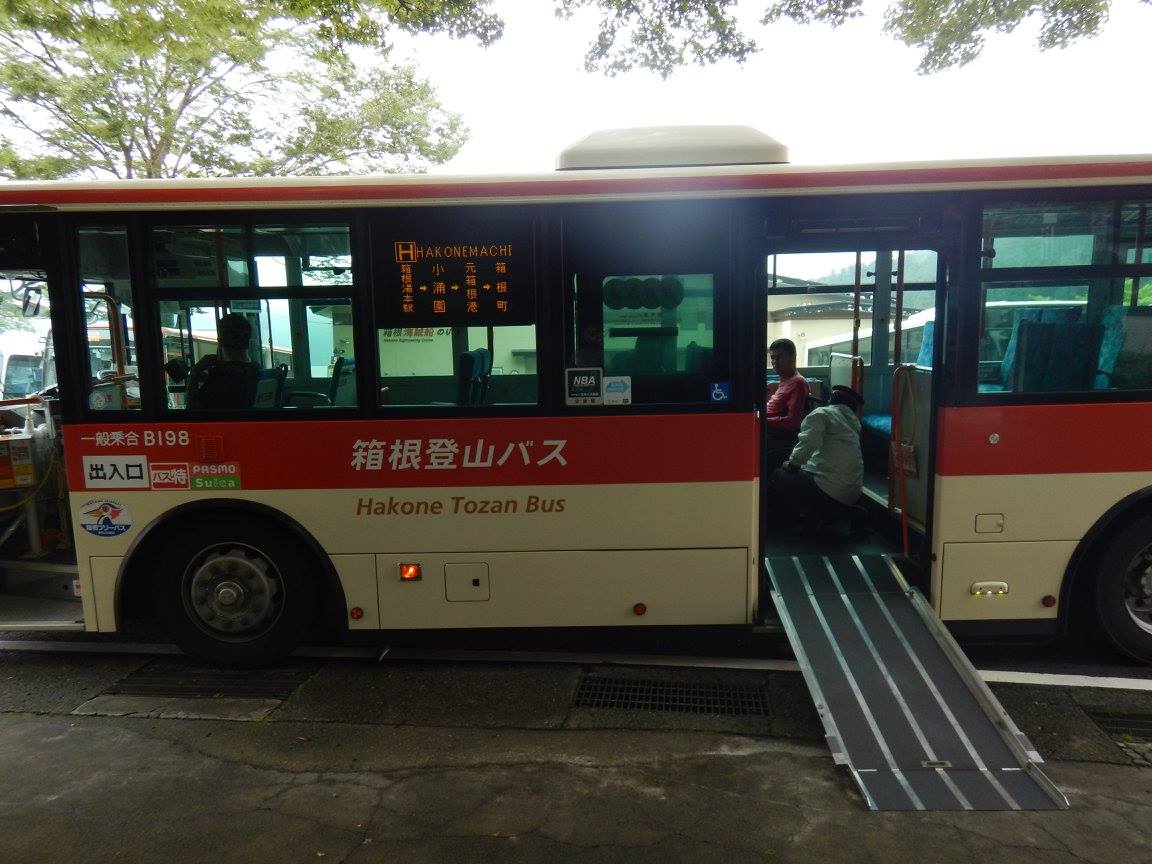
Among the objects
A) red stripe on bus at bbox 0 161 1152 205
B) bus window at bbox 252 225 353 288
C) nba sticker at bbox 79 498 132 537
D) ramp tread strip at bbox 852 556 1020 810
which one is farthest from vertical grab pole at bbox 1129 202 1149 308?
nba sticker at bbox 79 498 132 537

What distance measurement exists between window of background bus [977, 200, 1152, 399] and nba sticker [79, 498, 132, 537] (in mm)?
4747

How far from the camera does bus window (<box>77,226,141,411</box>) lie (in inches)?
170

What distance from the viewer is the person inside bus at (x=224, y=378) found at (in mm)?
4332

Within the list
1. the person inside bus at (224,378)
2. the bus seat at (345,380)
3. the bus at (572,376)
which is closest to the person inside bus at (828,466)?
the bus at (572,376)

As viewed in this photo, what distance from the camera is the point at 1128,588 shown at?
443 cm

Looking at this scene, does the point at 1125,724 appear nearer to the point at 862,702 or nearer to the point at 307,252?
the point at 862,702

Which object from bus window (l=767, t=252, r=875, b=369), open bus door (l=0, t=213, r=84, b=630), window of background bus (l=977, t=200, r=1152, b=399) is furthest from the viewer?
bus window (l=767, t=252, r=875, b=369)

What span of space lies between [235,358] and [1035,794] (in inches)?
170

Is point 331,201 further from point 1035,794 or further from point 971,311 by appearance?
point 1035,794

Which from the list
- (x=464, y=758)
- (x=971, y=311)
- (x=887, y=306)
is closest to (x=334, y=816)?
(x=464, y=758)

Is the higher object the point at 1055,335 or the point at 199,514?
the point at 1055,335

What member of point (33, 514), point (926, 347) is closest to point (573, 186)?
point (926, 347)

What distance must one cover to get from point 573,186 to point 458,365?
113 cm

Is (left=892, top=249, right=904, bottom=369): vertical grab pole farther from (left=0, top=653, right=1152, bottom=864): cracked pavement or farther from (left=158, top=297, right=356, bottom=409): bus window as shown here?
(left=158, top=297, right=356, bottom=409): bus window
